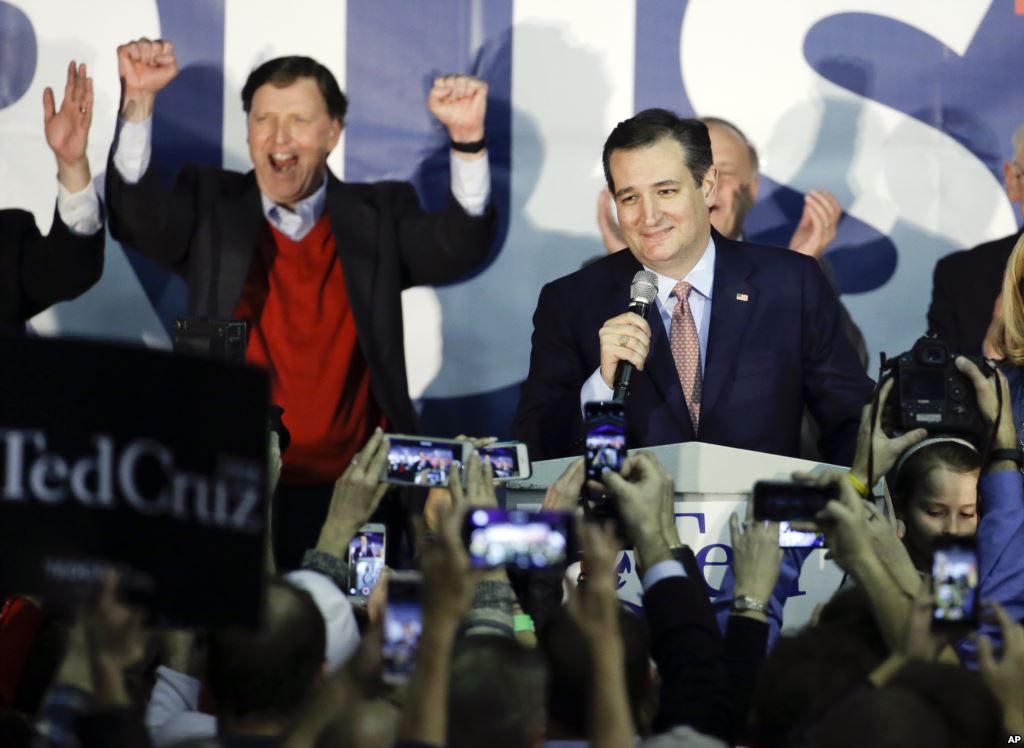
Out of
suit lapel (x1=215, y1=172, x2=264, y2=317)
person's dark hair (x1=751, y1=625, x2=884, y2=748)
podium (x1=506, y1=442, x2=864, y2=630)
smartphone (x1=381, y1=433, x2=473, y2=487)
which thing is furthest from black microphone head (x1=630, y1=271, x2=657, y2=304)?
suit lapel (x1=215, y1=172, x2=264, y2=317)

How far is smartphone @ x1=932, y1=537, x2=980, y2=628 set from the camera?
2604 millimetres

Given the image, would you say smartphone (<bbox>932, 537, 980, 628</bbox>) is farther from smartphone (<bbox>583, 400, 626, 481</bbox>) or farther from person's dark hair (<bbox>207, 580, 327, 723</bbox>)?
person's dark hair (<bbox>207, 580, 327, 723</bbox>)

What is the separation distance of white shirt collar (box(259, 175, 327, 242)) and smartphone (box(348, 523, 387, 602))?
1.74 metres

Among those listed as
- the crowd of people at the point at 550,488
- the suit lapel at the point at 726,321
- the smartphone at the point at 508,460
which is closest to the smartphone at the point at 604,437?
the crowd of people at the point at 550,488

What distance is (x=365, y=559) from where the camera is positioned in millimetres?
4273

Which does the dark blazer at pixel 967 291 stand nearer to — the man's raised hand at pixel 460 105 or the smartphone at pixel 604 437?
the man's raised hand at pixel 460 105

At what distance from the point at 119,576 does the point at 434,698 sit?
51 centimetres

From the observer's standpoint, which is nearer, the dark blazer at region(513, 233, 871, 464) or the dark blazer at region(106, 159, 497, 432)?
the dark blazer at region(513, 233, 871, 464)

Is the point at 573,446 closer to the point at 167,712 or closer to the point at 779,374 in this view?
the point at 779,374

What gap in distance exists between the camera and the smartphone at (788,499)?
293cm

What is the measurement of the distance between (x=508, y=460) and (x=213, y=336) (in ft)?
2.99

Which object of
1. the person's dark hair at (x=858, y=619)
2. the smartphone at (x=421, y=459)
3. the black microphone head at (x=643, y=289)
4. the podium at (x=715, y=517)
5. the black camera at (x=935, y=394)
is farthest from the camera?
the black microphone head at (x=643, y=289)

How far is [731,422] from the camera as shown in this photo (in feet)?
14.4

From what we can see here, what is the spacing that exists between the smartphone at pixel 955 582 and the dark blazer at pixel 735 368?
168 cm
